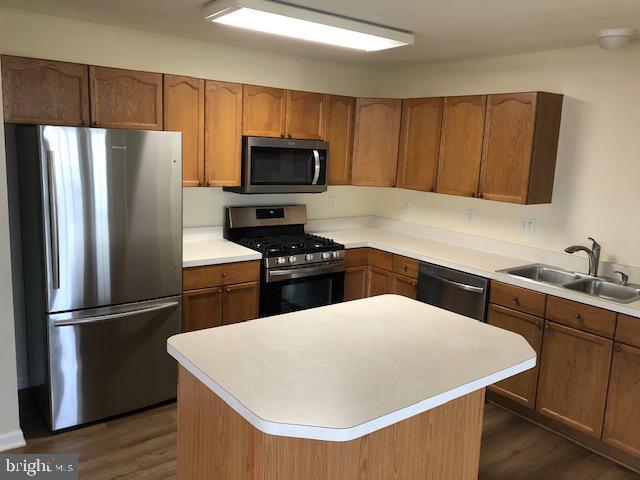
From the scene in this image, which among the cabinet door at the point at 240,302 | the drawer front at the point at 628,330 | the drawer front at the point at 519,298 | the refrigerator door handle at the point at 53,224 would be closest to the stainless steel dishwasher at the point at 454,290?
the drawer front at the point at 519,298

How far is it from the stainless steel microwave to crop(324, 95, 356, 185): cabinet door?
17cm

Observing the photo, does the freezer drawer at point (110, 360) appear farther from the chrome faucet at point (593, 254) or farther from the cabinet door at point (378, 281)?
the chrome faucet at point (593, 254)

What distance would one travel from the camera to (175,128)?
3.55 meters

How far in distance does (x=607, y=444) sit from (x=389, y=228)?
8.34 feet

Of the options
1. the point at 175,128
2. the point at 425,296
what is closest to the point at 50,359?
the point at 175,128

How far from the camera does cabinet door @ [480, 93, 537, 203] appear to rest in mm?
3482

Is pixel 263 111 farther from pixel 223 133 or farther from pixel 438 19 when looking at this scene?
pixel 438 19

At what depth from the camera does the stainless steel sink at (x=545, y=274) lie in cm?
357

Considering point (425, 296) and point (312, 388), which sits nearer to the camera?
point (312, 388)

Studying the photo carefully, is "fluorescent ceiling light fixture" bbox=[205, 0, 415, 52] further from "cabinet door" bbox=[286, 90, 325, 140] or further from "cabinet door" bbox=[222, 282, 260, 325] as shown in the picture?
"cabinet door" bbox=[222, 282, 260, 325]

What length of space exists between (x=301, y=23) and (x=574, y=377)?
8.21ft

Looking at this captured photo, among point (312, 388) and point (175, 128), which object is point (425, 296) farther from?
point (312, 388)

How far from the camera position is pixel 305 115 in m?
4.18

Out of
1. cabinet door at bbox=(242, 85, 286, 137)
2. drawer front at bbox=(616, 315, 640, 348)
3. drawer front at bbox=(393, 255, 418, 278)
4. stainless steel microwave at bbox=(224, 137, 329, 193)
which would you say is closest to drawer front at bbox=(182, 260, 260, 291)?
stainless steel microwave at bbox=(224, 137, 329, 193)
